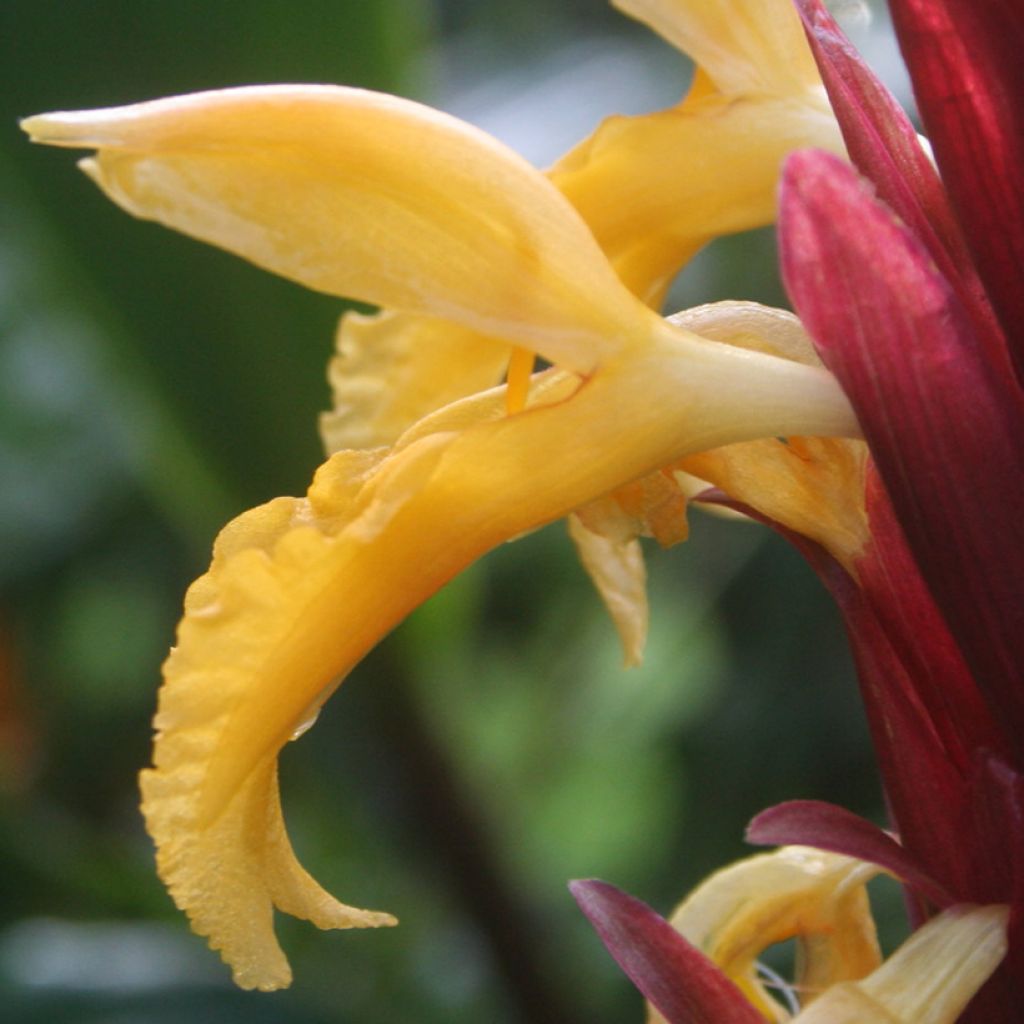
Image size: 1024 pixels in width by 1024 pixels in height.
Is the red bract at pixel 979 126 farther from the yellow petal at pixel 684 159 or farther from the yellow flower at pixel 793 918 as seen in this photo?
the yellow flower at pixel 793 918

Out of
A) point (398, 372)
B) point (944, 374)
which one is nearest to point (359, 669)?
point (398, 372)

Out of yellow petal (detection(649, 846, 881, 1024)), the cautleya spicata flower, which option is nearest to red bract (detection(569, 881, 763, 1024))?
the cautleya spicata flower

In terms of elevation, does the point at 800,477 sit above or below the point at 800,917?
above

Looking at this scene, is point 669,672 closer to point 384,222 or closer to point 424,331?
point 424,331

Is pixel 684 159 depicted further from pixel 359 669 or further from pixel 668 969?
pixel 359 669

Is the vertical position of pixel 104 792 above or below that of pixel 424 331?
below

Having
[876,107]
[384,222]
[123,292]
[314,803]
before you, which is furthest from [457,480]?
[314,803]
